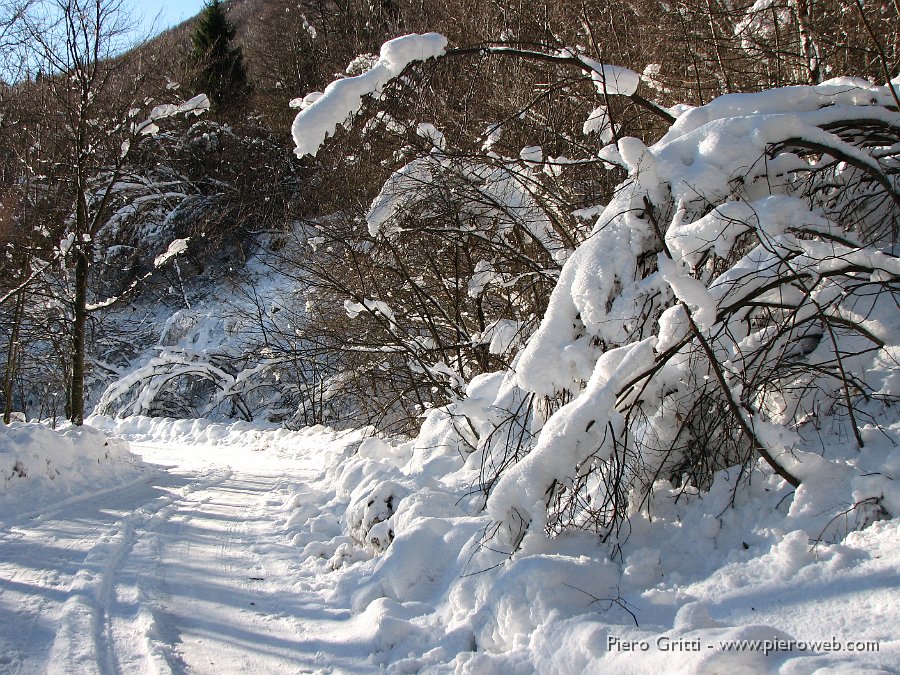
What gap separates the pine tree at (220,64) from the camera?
2623 centimetres

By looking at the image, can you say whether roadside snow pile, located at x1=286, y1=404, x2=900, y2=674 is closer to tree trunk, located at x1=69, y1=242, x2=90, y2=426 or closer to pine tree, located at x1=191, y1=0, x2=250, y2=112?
tree trunk, located at x1=69, y1=242, x2=90, y2=426

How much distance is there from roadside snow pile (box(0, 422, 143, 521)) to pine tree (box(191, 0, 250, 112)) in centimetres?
1903

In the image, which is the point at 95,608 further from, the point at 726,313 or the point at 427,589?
the point at 726,313

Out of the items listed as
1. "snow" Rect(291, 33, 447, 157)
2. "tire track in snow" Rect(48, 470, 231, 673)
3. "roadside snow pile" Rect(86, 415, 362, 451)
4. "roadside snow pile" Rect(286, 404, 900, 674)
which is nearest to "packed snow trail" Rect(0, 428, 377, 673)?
"tire track in snow" Rect(48, 470, 231, 673)

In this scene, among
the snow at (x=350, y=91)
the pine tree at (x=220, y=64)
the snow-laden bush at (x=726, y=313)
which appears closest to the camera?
the snow-laden bush at (x=726, y=313)

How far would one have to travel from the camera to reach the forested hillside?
2994 mm

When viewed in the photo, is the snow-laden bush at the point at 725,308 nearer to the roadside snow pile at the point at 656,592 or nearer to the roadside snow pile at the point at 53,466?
the roadside snow pile at the point at 656,592

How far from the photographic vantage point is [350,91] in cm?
356

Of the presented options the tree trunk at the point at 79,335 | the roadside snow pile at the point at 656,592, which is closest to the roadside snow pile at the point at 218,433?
the tree trunk at the point at 79,335

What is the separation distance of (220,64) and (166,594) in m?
27.3

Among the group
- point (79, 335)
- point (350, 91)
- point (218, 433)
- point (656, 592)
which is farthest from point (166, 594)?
point (218, 433)

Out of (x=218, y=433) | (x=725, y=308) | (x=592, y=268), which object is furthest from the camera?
(x=218, y=433)

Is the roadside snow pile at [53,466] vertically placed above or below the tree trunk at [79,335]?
below

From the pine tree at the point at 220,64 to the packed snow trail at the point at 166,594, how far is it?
865 inches
